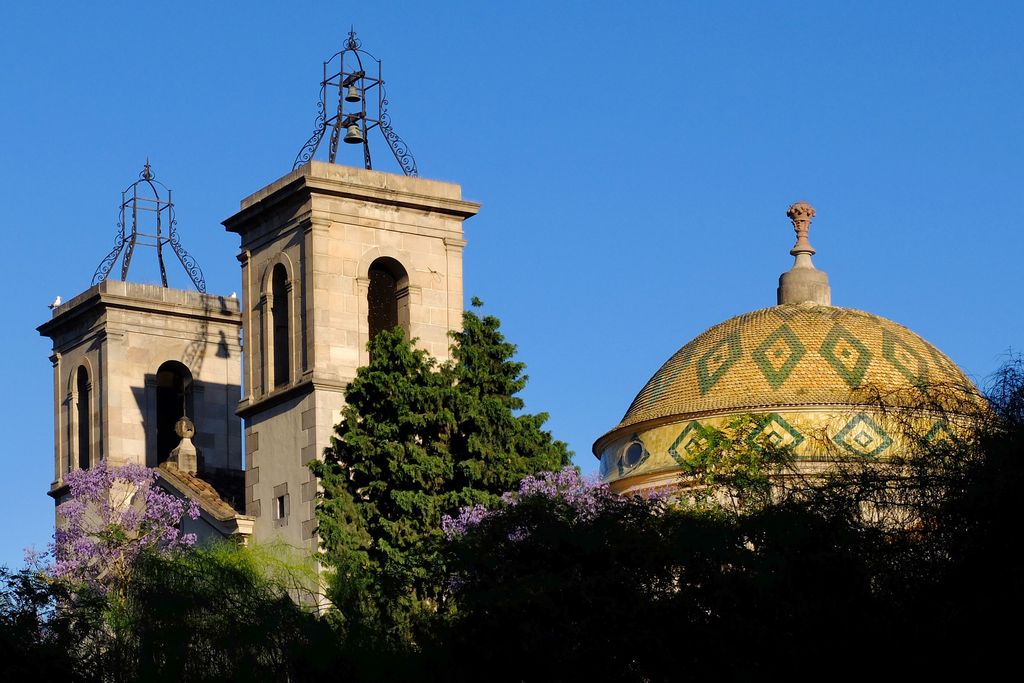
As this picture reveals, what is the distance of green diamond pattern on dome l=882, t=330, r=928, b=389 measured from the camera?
2080 inches

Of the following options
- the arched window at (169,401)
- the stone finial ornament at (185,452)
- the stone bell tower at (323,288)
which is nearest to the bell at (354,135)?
the stone bell tower at (323,288)

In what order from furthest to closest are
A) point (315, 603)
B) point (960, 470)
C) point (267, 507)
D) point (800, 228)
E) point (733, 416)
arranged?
point (800, 228) → point (733, 416) → point (267, 507) → point (315, 603) → point (960, 470)

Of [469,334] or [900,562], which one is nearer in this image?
[900,562]

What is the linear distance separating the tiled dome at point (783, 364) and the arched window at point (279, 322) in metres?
11.5

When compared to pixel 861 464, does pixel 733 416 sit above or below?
above

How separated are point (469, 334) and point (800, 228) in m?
19.4

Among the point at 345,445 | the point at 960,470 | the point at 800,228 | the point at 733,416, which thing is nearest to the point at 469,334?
the point at 345,445

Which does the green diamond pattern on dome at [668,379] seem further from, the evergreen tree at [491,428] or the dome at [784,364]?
the evergreen tree at [491,428]

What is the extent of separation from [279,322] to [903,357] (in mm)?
14414

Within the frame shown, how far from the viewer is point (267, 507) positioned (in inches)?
1710

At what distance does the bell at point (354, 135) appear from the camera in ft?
147

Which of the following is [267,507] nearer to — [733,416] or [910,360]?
[733,416]

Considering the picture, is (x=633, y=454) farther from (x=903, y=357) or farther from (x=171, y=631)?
(x=171, y=631)

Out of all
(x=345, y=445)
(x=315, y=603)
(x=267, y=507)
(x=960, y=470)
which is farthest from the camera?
(x=267, y=507)
